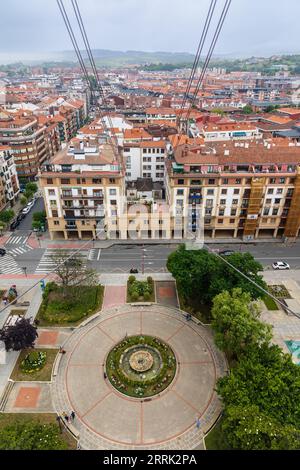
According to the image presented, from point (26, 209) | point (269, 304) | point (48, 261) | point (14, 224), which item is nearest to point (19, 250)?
point (48, 261)

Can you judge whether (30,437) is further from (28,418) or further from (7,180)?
(7,180)

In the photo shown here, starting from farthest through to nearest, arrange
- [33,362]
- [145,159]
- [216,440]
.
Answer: [145,159], [33,362], [216,440]

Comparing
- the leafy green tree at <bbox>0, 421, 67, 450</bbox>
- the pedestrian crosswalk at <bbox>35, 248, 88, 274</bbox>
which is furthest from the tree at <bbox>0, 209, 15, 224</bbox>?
the leafy green tree at <bbox>0, 421, 67, 450</bbox>

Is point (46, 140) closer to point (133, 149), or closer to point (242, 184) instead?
point (133, 149)

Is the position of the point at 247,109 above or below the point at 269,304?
above

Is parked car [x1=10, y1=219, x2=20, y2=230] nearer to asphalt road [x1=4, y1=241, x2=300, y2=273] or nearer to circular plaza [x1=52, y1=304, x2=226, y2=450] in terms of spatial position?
asphalt road [x1=4, y1=241, x2=300, y2=273]

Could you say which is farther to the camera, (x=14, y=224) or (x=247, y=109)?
(x=247, y=109)

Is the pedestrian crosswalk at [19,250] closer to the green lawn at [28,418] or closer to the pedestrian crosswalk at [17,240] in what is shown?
the pedestrian crosswalk at [17,240]
